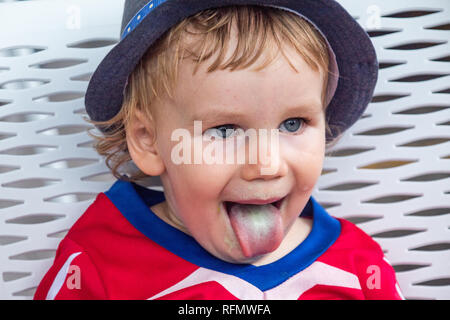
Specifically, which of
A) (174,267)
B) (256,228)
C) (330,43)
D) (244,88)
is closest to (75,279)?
(174,267)

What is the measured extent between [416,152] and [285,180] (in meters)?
0.42

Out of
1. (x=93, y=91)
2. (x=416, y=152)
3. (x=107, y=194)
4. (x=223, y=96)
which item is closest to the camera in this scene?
(x=223, y=96)

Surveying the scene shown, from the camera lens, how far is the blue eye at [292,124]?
76 centimetres

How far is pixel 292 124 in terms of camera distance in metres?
0.77

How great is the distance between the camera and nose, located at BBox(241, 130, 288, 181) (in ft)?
2.30

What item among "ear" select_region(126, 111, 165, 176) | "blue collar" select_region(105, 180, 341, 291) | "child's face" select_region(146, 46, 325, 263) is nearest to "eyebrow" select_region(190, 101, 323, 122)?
"child's face" select_region(146, 46, 325, 263)

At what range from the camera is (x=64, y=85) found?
980 mm

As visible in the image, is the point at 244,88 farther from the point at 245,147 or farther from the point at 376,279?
the point at 376,279

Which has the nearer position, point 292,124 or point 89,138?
point 292,124

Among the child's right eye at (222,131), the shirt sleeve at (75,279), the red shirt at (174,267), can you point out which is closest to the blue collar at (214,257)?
the red shirt at (174,267)

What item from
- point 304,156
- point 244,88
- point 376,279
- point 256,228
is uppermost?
point 244,88

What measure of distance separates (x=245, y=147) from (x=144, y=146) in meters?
0.19
